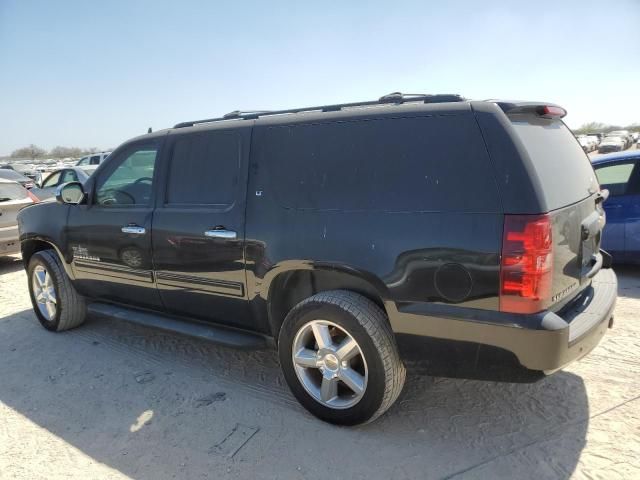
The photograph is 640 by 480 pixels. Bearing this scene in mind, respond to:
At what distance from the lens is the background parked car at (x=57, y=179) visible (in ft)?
36.0

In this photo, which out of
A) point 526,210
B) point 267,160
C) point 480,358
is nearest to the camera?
point 526,210

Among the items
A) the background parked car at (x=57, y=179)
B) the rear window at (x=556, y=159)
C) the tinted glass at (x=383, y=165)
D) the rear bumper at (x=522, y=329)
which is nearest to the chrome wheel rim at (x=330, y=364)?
the rear bumper at (x=522, y=329)

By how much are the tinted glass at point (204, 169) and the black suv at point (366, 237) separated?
0.01 meters

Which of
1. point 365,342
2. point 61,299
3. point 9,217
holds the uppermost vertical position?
point 9,217

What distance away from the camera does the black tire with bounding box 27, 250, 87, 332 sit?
462cm

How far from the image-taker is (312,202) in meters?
2.94

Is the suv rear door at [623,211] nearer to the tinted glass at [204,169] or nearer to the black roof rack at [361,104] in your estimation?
the black roof rack at [361,104]

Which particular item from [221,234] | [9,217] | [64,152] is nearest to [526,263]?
[221,234]

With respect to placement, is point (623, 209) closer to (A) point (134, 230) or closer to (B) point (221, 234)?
(B) point (221, 234)

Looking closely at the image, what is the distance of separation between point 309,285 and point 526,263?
4.73 ft

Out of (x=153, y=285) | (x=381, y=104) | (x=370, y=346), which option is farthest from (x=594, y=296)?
(x=153, y=285)

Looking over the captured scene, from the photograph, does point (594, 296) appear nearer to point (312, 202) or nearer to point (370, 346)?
point (370, 346)

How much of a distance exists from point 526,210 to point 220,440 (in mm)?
2143

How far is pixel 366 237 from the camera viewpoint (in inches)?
106
